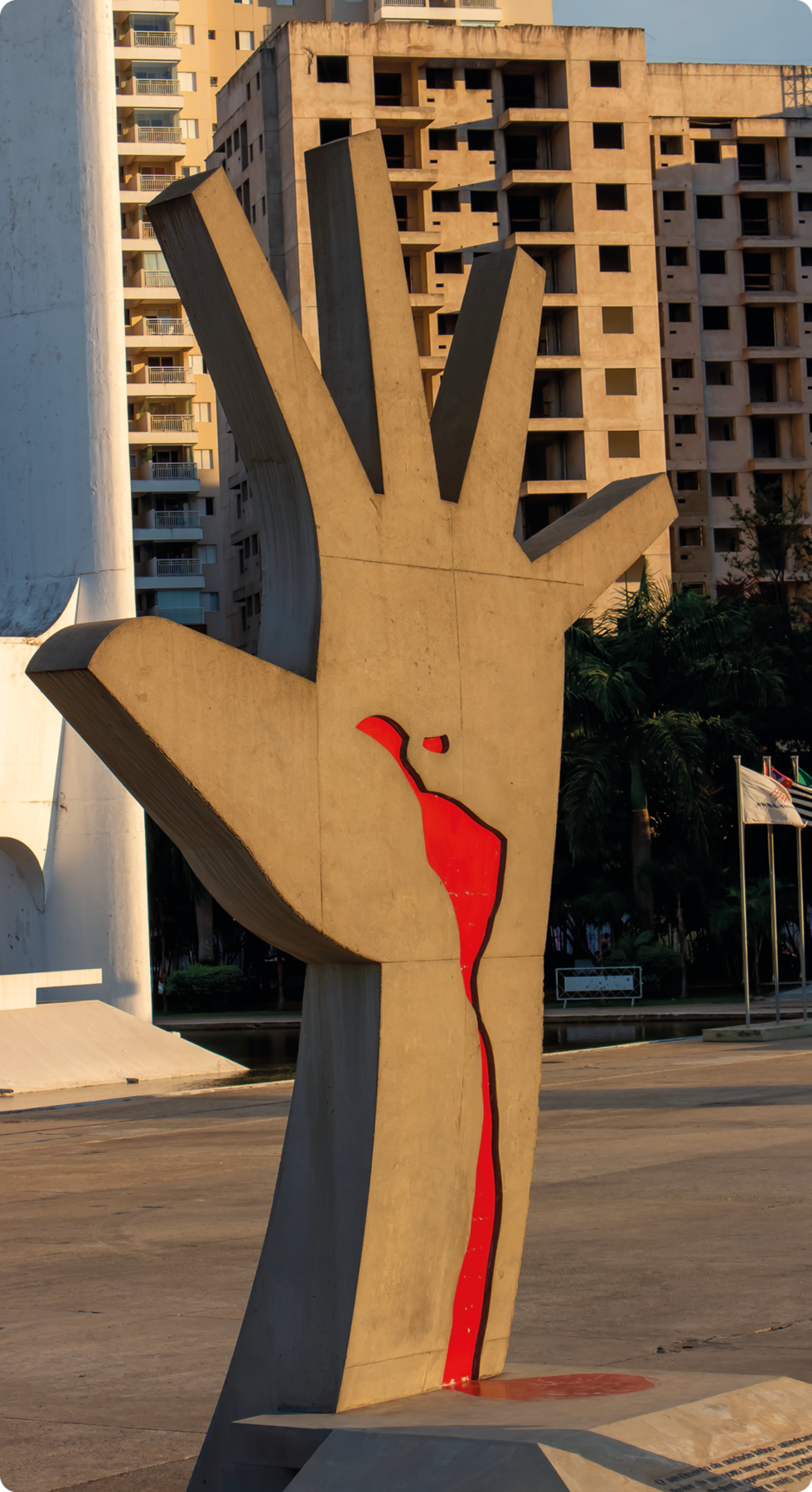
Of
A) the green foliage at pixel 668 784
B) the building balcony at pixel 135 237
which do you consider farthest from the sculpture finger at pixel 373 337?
the building balcony at pixel 135 237

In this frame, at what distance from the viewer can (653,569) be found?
190 feet

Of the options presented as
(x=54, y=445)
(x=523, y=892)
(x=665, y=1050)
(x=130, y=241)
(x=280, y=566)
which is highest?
(x=130, y=241)

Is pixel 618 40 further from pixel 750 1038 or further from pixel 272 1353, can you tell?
pixel 272 1353

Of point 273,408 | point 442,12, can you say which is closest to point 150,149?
point 442,12

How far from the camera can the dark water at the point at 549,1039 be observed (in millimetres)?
24562

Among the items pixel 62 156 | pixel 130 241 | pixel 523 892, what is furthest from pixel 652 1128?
pixel 130 241

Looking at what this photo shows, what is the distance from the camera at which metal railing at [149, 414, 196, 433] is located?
66312 mm

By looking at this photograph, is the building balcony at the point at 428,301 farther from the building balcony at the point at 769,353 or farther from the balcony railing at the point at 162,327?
the building balcony at the point at 769,353

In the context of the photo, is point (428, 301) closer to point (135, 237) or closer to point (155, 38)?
point (135, 237)

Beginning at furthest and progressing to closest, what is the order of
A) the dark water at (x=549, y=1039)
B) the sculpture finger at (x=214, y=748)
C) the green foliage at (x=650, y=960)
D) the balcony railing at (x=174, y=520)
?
1. the balcony railing at (x=174, y=520)
2. the green foliage at (x=650, y=960)
3. the dark water at (x=549, y=1039)
4. the sculpture finger at (x=214, y=748)

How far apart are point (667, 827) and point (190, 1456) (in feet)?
116

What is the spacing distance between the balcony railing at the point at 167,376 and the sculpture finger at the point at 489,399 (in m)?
62.1

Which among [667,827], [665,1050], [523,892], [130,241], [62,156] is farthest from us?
[130,241]

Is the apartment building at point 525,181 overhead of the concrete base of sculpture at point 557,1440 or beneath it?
overhead
